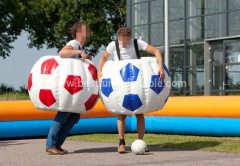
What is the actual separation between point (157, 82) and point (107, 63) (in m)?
0.81

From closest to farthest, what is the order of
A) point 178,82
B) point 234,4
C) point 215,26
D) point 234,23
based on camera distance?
point 234,23 < point 234,4 < point 215,26 < point 178,82

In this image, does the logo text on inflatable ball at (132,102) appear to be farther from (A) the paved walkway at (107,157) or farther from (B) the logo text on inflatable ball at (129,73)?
(A) the paved walkway at (107,157)

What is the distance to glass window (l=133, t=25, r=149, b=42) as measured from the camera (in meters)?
30.6

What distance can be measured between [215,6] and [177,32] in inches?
99.3

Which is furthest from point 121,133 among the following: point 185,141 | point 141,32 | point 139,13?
point 139,13

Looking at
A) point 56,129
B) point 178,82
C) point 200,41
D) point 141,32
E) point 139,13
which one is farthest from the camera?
point 139,13

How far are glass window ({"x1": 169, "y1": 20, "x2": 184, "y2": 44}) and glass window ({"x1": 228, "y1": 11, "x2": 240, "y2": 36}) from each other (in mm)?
3089

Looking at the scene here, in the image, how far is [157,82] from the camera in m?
9.09

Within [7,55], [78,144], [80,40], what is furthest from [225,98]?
[7,55]

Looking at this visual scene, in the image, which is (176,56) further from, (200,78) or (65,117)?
(65,117)

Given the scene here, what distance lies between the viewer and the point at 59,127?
30.5 feet

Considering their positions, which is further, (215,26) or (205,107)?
(215,26)

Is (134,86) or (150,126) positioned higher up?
(134,86)

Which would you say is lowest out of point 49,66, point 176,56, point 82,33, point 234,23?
point 49,66
